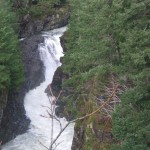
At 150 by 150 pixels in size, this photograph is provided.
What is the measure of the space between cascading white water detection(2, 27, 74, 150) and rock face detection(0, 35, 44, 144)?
0.50 m

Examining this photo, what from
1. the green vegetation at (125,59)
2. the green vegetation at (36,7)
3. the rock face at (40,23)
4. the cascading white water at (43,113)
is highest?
the green vegetation at (125,59)

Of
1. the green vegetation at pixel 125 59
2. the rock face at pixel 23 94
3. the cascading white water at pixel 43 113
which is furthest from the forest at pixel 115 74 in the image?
the cascading white water at pixel 43 113

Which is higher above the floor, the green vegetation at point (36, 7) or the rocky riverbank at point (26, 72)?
the green vegetation at point (36, 7)

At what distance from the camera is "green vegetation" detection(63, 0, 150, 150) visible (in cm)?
1426

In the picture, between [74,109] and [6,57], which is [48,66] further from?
[74,109]

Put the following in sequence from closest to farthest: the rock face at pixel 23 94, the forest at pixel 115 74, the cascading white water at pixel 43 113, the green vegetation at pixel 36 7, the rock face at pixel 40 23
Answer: the forest at pixel 115 74 < the cascading white water at pixel 43 113 < the rock face at pixel 23 94 < the rock face at pixel 40 23 < the green vegetation at pixel 36 7

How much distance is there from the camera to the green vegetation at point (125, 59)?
14258mm

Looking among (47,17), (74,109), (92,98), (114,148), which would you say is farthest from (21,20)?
(114,148)

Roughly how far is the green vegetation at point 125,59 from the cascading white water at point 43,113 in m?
4.35

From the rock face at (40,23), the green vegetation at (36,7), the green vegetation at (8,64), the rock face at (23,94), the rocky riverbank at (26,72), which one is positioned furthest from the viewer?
the green vegetation at (36,7)

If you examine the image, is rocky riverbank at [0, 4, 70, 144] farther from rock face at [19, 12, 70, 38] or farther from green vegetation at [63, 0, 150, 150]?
green vegetation at [63, 0, 150, 150]

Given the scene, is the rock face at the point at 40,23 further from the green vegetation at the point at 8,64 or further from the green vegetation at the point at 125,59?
the green vegetation at the point at 125,59

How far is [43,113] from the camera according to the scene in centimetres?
3075

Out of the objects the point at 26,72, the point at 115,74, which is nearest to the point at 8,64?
the point at 26,72
